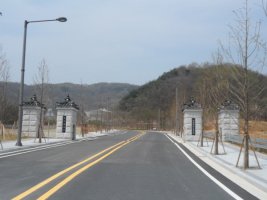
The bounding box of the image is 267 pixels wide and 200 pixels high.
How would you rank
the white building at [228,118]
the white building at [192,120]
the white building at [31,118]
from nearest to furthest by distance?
the white building at [228,118] → the white building at [31,118] → the white building at [192,120]

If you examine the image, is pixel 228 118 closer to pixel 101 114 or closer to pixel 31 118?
pixel 31 118

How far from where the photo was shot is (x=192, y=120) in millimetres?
40562

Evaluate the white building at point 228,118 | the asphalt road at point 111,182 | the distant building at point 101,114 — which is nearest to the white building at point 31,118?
the white building at point 228,118

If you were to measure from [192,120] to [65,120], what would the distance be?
37.3 feet

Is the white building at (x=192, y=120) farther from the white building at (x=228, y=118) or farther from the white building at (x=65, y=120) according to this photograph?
the white building at (x=65, y=120)

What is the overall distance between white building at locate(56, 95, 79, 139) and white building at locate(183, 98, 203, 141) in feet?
32.9

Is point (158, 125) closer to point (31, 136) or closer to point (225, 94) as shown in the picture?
point (31, 136)

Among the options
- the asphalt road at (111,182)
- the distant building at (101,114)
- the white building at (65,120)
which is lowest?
the asphalt road at (111,182)

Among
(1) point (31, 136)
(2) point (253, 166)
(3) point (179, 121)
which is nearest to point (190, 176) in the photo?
(2) point (253, 166)

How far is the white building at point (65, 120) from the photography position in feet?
128

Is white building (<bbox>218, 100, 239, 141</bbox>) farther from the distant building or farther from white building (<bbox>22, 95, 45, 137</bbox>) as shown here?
the distant building

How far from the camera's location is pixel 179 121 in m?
63.2

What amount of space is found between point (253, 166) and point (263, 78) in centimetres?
555

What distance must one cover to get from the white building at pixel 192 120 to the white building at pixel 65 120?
32.9ft
